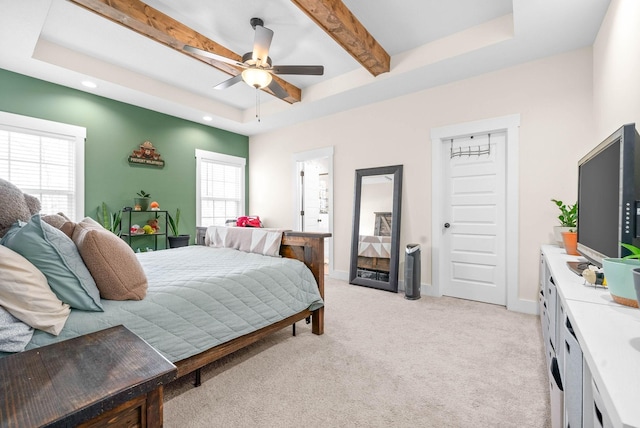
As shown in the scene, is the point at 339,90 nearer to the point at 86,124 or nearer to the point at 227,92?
the point at 227,92

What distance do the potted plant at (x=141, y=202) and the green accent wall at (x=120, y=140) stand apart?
8cm

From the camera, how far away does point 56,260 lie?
1.30 m

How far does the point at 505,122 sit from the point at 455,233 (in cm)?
138

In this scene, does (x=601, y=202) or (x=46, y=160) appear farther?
(x=46, y=160)

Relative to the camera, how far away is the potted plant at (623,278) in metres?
0.94

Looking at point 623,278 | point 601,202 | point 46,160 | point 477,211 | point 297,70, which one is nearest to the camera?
point 623,278

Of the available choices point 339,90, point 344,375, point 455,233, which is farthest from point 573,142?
point 344,375

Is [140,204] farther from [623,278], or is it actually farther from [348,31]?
[623,278]

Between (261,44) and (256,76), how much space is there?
291mm

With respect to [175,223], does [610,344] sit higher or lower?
lower

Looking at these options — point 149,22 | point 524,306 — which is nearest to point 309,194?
point 149,22

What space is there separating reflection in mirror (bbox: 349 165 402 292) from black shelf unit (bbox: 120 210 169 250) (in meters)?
2.96

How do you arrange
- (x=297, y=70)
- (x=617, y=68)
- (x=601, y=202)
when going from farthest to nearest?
(x=297, y=70) → (x=617, y=68) → (x=601, y=202)

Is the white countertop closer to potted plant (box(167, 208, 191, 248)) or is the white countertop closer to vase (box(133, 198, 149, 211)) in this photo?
potted plant (box(167, 208, 191, 248))
